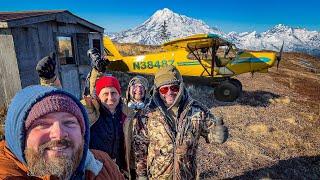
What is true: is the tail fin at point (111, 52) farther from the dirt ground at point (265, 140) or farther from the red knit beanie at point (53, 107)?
the red knit beanie at point (53, 107)

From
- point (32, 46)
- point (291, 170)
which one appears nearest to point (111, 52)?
point (32, 46)

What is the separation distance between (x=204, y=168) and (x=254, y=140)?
2.20m

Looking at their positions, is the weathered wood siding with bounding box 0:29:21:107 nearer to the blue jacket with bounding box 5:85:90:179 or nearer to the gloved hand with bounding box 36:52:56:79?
the gloved hand with bounding box 36:52:56:79

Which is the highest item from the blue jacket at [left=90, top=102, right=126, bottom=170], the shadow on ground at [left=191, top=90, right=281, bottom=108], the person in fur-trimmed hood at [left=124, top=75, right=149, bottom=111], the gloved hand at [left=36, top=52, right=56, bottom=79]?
the gloved hand at [left=36, top=52, right=56, bottom=79]

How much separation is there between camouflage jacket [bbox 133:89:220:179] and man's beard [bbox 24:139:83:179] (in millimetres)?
1551

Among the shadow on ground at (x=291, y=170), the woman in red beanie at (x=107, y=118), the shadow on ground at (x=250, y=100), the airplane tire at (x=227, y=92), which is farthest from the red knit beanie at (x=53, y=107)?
the airplane tire at (x=227, y=92)

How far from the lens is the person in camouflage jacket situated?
2.83m

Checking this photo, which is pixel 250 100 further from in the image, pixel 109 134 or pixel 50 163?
pixel 50 163

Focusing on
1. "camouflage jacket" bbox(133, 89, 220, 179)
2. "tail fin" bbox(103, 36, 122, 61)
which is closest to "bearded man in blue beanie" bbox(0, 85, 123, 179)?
"camouflage jacket" bbox(133, 89, 220, 179)

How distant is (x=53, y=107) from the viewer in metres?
1.33

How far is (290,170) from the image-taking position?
616 centimetres

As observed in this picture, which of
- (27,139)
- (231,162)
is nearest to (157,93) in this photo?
(27,139)

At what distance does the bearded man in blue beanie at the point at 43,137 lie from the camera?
1260mm

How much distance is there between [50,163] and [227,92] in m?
10.4
